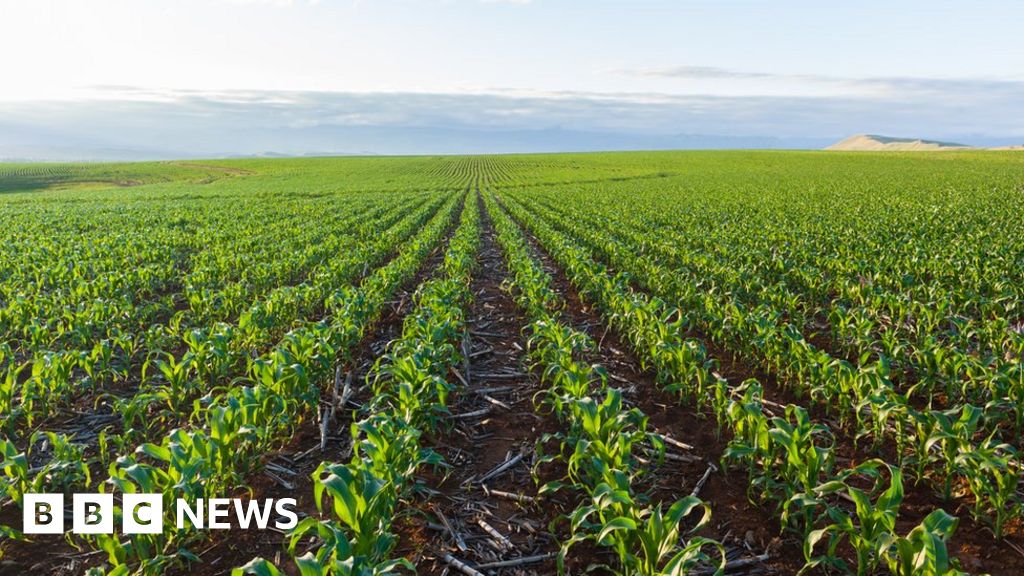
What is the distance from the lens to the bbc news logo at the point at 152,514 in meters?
3.80

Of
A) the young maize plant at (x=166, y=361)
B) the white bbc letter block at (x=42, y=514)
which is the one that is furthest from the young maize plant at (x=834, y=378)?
the white bbc letter block at (x=42, y=514)

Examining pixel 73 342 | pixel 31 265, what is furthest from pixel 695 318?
pixel 31 265

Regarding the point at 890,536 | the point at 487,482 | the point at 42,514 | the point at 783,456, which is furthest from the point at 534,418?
the point at 42,514

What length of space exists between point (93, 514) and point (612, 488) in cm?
409

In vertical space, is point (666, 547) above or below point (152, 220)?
below

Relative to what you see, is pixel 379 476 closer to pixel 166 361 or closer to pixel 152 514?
pixel 152 514

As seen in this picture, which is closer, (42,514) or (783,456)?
(42,514)

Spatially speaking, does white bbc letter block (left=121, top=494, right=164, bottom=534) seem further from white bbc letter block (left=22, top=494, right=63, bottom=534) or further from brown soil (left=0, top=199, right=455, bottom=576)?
white bbc letter block (left=22, top=494, right=63, bottom=534)

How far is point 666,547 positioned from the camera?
10.8 ft

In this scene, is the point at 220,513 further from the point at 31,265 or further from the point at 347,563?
the point at 31,265

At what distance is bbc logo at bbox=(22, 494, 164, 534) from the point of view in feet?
12.2

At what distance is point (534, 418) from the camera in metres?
6.27

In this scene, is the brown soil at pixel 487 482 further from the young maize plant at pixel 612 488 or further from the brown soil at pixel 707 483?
the brown soil at pixel 707 483

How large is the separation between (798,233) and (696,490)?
15.9 m
